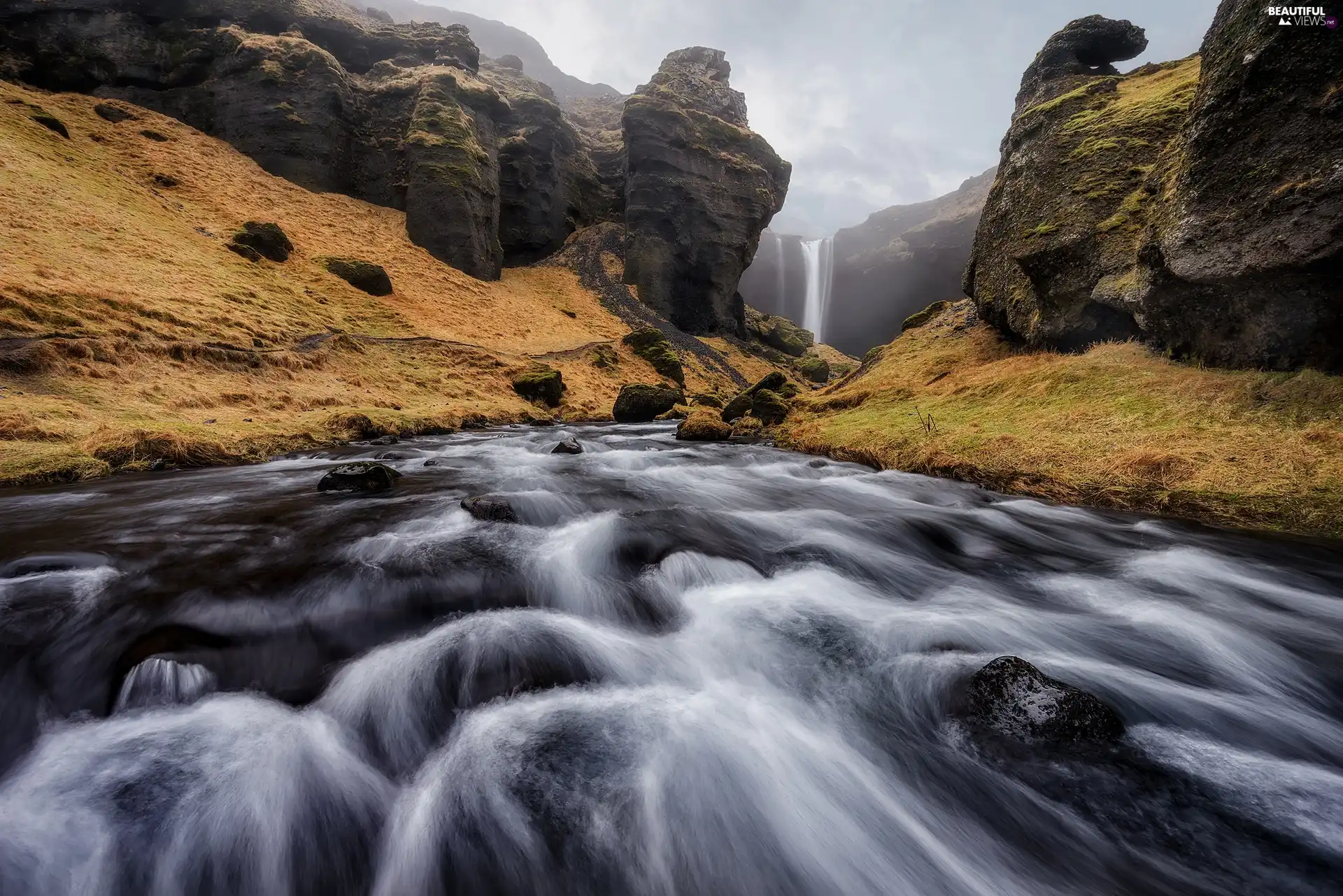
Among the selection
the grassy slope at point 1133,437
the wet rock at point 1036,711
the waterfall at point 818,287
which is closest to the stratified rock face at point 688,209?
the waterfall at point 818,287

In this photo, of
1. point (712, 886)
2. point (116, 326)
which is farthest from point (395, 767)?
point (116, 326)

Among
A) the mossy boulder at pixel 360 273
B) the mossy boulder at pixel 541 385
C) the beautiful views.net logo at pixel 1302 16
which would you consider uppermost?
the mossy boulder at pixel 360 273

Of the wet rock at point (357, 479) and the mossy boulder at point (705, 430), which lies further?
the mossy boulder at point (705, 430)

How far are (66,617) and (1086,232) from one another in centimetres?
1480

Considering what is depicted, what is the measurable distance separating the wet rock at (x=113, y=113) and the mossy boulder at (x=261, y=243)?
15.6 meters

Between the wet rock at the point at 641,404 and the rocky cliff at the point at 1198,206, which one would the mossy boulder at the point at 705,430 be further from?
the wet rock at the point at 641,404

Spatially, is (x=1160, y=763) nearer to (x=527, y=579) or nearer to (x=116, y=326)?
(x=527, y=579)

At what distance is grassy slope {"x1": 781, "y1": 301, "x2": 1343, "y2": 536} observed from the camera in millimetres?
5168

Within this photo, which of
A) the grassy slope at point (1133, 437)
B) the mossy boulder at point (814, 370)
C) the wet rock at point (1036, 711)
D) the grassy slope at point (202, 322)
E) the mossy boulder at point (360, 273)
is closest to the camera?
the wet rock at point (1036, 711)

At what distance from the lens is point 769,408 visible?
16.2 m

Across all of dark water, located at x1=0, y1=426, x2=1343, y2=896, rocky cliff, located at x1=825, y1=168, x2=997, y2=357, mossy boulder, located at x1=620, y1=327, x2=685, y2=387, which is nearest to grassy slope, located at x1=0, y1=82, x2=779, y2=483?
mossy boulder, located at x1=620, y1=327, x2=685, y2=387

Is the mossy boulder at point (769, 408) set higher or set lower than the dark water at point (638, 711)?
higher

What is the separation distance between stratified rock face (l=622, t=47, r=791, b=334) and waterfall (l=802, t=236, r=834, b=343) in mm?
26050

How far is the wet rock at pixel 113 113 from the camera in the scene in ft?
98.4
